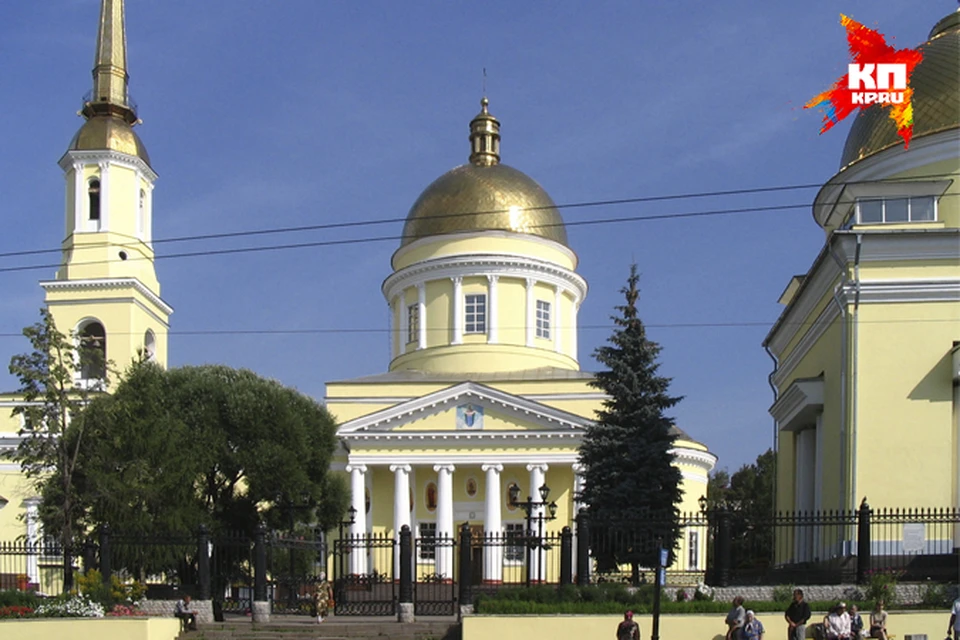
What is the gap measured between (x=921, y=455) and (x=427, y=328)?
30.1m

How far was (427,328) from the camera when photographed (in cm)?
5381

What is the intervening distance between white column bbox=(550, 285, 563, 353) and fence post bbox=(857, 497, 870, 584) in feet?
107

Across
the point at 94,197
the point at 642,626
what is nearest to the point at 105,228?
the point at 94,197

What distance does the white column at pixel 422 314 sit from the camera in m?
53.8

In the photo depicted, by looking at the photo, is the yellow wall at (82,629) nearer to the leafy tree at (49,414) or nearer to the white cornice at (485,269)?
the leafy tree at (49,414)

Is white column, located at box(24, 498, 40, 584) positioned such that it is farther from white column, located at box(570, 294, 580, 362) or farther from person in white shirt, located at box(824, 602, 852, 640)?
white column, located at box(570, 294, 580, 362)

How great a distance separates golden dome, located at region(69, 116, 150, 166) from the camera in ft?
151

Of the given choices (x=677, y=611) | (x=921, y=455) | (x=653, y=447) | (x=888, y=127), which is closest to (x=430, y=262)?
(x=653, y=447)

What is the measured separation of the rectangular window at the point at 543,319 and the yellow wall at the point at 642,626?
3257 cm

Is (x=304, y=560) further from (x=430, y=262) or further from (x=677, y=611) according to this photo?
(x=430, y=262)

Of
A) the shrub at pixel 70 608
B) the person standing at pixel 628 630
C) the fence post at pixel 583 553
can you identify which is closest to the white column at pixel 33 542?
the shrub at pixel 70 608

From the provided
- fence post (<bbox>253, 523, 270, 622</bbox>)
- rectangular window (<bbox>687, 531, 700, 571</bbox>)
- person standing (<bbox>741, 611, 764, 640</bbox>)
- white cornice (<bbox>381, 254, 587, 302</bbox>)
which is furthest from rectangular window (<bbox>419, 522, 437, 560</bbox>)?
person standing (<bbox>741, 611, 764, 640</bbox>)

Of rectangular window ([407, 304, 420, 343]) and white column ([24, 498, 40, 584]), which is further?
rectangular window ([407, 304, 420, 343])

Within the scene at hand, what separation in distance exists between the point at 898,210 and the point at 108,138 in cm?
2900
